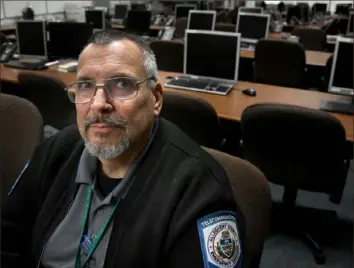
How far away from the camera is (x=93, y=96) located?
3.59 ft

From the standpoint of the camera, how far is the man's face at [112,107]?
1.09 m

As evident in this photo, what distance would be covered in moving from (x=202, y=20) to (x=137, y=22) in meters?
1.52

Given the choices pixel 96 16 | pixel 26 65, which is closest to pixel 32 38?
pixel 26 65

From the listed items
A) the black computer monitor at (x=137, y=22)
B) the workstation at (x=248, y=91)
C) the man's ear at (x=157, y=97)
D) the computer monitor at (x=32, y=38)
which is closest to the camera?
the man's ear at (x=157, y=97)

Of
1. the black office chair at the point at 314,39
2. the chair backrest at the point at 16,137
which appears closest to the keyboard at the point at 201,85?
the chair backrest at the point at 16,137

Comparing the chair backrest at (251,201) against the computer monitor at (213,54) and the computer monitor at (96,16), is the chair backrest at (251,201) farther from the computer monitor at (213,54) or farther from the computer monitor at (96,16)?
the computer monitor at (96,16)

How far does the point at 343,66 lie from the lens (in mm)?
2402

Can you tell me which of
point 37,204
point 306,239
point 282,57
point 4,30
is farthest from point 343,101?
point 4,30

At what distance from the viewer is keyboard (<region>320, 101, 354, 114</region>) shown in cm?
241

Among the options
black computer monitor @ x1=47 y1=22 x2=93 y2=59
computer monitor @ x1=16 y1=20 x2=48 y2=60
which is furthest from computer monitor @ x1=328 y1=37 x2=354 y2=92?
computer monitor @ x1=16 y1=20 x2=48 y2=60

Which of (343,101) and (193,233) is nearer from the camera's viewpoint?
(193,233)

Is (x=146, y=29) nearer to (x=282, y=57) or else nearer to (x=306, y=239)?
(x=282, y=57)

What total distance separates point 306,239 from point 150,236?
158 centimetres

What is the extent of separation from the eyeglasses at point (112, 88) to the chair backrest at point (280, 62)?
3.15 metres
